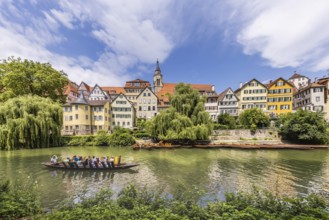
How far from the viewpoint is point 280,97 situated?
5312 cm

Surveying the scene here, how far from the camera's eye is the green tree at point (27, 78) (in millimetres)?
35062

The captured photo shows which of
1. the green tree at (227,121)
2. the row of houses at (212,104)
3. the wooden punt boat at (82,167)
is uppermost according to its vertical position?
the row of houses at (212,104)

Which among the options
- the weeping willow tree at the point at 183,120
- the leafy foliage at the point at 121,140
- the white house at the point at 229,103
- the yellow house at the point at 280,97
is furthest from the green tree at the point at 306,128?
the leafy foliage at the point at 121,140

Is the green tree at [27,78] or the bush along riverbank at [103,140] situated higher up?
the green tree at [27,78]

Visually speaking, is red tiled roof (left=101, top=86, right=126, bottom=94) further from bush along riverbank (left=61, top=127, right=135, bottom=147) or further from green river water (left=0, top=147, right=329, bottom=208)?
green river water (left=0, top=147, right=329, bottom=208)

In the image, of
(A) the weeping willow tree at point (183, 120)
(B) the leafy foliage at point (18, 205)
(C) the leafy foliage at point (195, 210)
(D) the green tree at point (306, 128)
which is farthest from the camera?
(D) the green tree at point (306, 128)

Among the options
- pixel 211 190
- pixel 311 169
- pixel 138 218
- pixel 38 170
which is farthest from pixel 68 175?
pixel 311 169

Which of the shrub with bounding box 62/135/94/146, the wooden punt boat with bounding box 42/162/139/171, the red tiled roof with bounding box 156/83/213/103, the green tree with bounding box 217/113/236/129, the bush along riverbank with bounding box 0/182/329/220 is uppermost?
the red tiled roof with bounding box 156/83/213/103

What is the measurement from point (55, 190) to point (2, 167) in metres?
10.3

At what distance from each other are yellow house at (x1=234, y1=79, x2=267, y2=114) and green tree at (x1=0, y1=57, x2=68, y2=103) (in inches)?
1856

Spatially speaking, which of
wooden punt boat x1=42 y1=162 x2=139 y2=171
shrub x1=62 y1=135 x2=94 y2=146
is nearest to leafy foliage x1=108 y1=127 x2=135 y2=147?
shrub x1=62 y1=135 x2=94 y2=146

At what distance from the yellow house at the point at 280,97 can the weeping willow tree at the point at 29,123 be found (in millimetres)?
53581

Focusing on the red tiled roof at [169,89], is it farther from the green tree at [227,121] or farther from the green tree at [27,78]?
the green tree at [27,78]

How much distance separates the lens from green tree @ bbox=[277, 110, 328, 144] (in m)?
33.2
